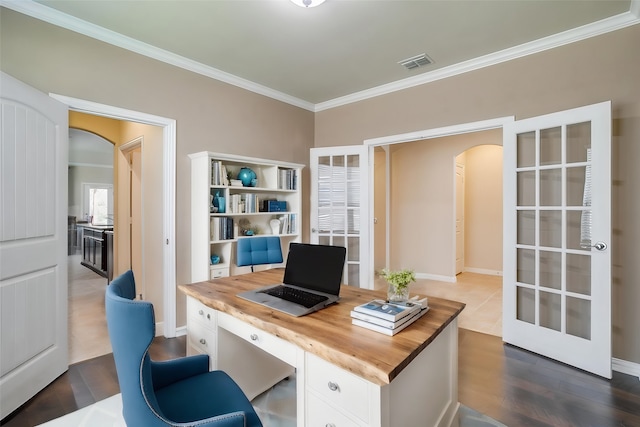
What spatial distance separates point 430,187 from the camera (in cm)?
561

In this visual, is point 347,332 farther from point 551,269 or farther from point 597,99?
point 597,99

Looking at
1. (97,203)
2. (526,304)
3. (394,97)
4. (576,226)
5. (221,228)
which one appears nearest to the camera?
(576,226)

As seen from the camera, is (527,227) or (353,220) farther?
(353,220)

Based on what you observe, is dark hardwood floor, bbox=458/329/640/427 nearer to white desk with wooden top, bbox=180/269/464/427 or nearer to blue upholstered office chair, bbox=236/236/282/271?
white desk with wooden top, bbox=180/269/464/427

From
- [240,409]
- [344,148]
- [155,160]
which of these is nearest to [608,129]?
[344,148]

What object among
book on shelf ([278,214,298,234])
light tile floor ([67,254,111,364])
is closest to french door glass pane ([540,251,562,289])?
book on shelf ([278,214,298,234])

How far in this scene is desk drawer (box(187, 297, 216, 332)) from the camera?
177 centimetres

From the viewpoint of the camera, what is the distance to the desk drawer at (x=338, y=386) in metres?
1.08

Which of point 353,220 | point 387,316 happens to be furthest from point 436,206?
point 387,316

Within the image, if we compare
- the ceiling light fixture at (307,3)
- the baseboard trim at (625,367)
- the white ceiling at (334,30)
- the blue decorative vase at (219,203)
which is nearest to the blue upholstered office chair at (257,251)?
the blue decorative vase at (219,203)

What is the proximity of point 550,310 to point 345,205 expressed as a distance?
7.74 feet

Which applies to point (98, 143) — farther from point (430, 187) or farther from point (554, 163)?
point (554, 163)

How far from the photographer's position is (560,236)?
8.46 feet

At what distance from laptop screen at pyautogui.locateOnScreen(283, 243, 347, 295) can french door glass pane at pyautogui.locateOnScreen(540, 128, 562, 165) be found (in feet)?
7.48
